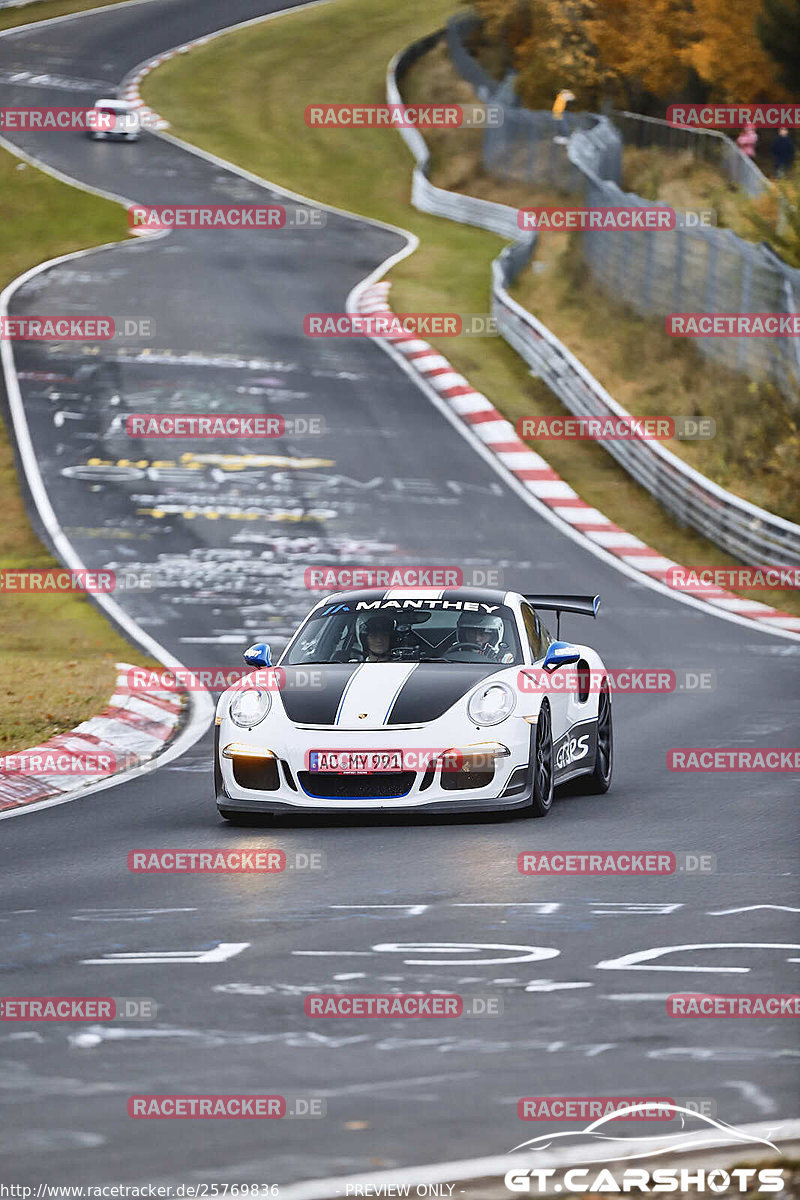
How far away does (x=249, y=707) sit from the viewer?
10.8 meters

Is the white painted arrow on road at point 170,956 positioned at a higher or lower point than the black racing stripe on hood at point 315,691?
higher

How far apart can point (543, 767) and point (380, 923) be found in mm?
2998

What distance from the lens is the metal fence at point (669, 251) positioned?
2555cm

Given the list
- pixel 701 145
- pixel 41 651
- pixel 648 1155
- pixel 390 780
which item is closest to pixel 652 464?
pixel 41 651

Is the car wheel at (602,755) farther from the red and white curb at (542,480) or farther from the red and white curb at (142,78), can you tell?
the red and white curb at (142,78)

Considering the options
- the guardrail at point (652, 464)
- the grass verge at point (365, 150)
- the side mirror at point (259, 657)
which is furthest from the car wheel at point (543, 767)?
the guardrail at point (652, 464)

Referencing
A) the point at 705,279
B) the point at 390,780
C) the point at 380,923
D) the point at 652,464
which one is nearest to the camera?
the point at 380,923

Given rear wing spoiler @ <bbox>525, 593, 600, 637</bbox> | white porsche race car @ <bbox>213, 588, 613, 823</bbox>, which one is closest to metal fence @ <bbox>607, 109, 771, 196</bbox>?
rear wing spoiler @ <bbox>525, 593, 600, 637</bbox>

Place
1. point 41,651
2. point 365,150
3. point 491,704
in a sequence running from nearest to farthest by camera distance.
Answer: point 491,704 → point 41,651 → point 365,150

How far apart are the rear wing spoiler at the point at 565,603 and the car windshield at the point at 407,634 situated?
2.24ft

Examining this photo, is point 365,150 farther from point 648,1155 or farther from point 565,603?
point 648,1155

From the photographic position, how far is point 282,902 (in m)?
8.55

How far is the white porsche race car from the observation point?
34.3ft

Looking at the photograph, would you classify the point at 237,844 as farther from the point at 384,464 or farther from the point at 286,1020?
the point at 384,464
